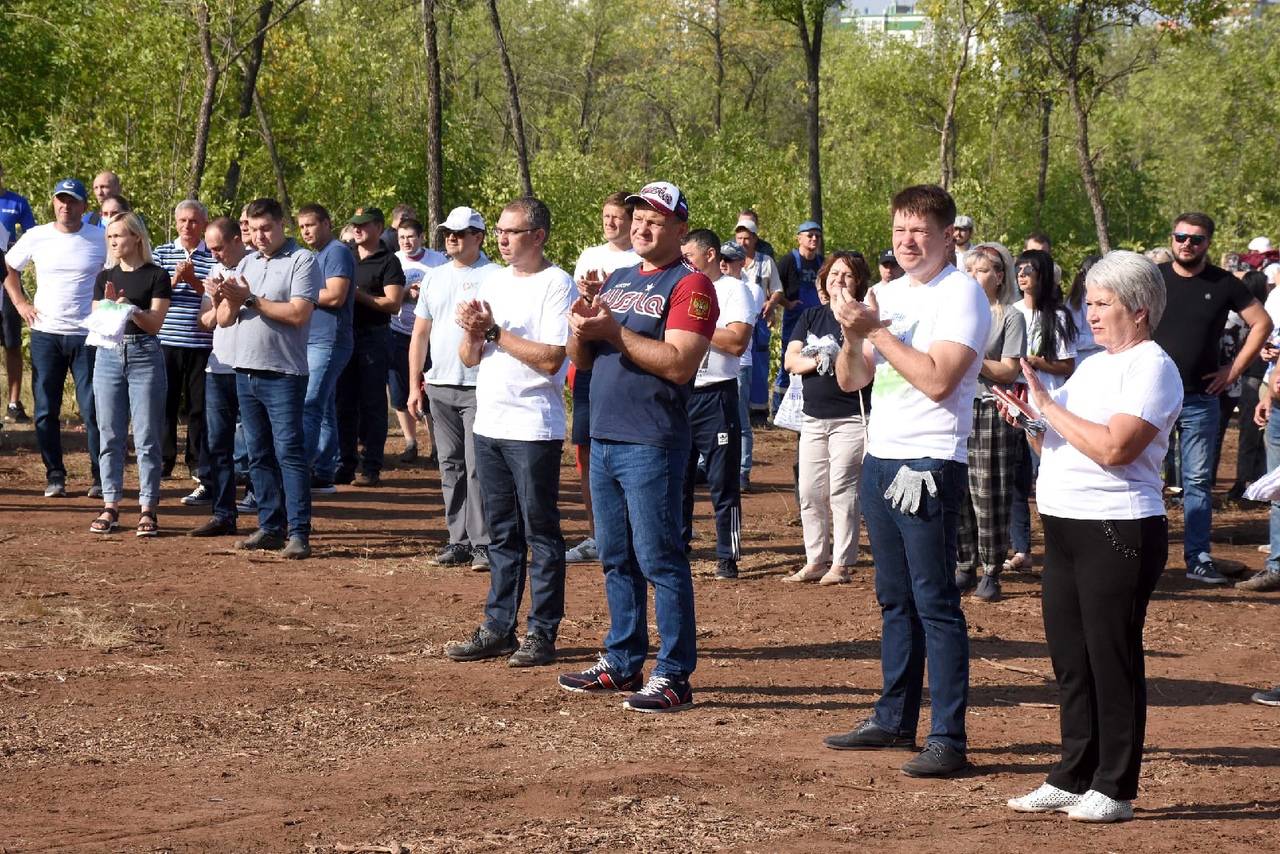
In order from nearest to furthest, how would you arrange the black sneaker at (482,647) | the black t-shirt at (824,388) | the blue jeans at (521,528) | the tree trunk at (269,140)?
1. the blue jeans at (521,528)
2. the black sneaker at (482,647)
3. the black t-shirt at (824,388)
4. the tree trunk at (269,140)

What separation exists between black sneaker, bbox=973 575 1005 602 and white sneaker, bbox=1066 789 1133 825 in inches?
169

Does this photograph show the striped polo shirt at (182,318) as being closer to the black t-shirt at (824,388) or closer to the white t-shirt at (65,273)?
the white t-shirt at (65,273)

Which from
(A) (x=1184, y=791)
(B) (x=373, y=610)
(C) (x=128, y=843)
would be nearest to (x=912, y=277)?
(A) (x=1184, y=791)

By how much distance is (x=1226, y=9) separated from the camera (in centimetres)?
2564

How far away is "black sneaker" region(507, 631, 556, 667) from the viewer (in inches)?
285

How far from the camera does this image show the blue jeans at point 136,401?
10055 mm

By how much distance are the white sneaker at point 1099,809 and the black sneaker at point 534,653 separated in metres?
2.99

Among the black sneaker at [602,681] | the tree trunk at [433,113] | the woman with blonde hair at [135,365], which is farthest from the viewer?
the tree trunk at [433,113]

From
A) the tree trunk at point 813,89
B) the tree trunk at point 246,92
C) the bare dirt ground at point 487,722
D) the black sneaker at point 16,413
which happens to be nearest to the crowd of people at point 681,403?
the bare dirt ground at point 487,722

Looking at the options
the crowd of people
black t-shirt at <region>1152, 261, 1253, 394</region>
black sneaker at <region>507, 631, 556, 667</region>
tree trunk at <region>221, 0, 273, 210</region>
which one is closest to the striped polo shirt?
the crowd of people

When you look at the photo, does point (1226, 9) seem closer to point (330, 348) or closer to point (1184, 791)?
point (330, 348)

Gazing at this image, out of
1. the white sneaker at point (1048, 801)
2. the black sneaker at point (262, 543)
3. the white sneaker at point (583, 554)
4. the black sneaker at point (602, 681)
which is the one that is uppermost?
the black sneaker at point (262, 543)

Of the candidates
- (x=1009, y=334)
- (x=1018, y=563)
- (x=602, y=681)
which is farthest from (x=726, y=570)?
(x=602, y=681)

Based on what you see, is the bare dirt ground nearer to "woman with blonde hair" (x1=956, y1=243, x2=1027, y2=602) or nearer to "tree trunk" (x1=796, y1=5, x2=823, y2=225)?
"woman with blonde hair" (x1=956, y1=243, x2=1027, y2=602)
